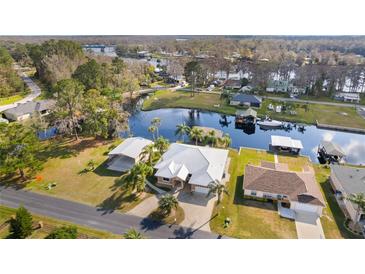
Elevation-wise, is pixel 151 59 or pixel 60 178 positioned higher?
pixel 151 59

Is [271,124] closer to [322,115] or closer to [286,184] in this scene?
[322,115]

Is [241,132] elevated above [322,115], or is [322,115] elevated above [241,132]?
[322,115]

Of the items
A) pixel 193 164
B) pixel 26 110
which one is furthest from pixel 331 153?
pixel 26 110

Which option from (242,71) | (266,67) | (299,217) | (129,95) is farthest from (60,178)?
(242,71)

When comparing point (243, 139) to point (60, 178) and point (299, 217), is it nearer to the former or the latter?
point (299, 217)

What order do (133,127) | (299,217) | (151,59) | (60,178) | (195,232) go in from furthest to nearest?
(151,59) → (133,127) → (60,178) → (299,217) → (195,232)

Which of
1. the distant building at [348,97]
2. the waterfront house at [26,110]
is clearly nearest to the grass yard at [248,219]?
the waterfront house at [26,110]

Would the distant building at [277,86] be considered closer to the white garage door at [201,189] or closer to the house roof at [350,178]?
the house roof at [350,178]
